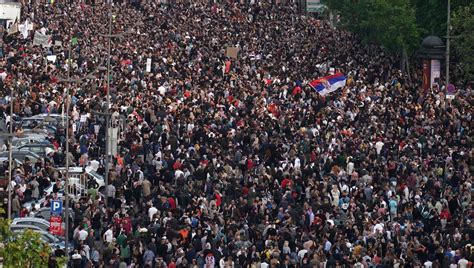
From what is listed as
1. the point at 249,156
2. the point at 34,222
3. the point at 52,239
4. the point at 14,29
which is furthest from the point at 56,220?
the point at 14,29

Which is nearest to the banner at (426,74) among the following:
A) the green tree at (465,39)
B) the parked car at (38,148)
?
the green tree at (465,39)

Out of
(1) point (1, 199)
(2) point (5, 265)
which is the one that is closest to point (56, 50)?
(1) point (1, 199)

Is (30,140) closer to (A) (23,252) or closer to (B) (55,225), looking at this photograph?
(B) (55,225)

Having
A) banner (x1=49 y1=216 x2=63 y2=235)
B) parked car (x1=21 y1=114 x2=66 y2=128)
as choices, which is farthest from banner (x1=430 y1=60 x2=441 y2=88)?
banner (x1=49 y1=216 x2=63 y2=235)

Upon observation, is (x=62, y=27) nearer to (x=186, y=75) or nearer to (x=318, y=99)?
(x=186, y=75)

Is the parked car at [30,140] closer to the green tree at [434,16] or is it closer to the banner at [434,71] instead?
the banner at [434,71]
